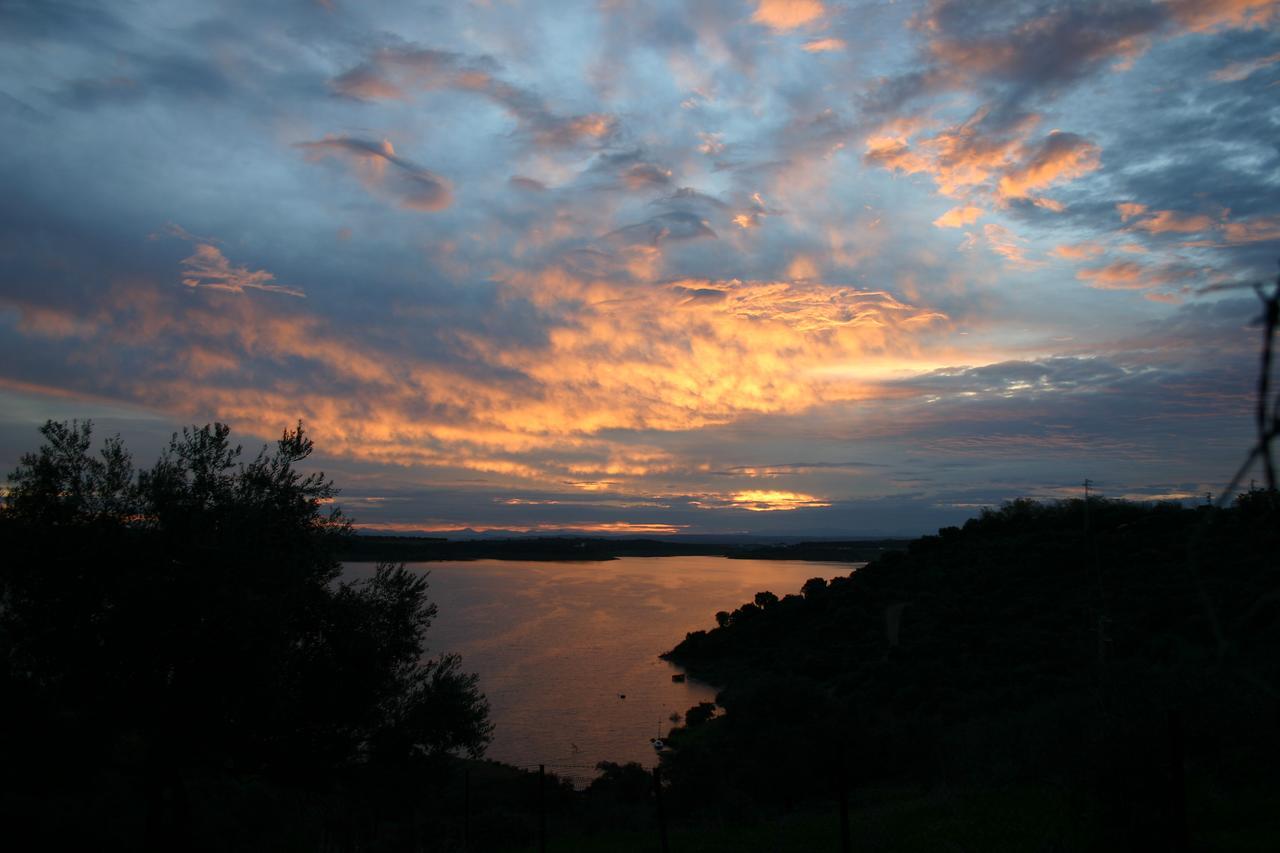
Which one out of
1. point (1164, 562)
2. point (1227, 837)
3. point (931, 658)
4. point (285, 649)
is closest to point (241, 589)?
point (285, 649)

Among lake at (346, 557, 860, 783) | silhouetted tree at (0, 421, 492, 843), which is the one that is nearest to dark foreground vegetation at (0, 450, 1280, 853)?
silhouetted tree at (0, 421, 492, 843)

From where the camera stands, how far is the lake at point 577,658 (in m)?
36.9

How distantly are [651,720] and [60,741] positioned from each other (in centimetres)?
3141

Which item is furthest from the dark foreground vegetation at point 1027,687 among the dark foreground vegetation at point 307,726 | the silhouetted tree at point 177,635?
the silhouetted tree at point 177,635

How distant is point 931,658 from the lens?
35.8m

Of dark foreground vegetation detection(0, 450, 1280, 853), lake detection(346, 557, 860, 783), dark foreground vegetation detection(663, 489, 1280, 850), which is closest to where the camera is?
dark foreground vegetation detection(663, 489, 1280, 850)

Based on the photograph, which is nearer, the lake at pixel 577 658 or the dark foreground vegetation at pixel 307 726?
the dark foreground vegetation at pixel 307 726

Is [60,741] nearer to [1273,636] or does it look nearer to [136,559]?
[136,559]

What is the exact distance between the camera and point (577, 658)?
57.4m

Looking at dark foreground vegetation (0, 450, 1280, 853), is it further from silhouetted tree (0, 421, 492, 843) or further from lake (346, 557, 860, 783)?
lake (346, 557, 860, 783)

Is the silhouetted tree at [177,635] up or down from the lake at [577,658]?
up

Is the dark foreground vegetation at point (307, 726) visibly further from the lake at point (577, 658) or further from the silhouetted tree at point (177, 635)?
the lake at point (577, 658)

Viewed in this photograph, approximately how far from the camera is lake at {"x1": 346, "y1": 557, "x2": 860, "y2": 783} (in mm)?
36906

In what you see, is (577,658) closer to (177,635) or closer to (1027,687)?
(1027,687)
